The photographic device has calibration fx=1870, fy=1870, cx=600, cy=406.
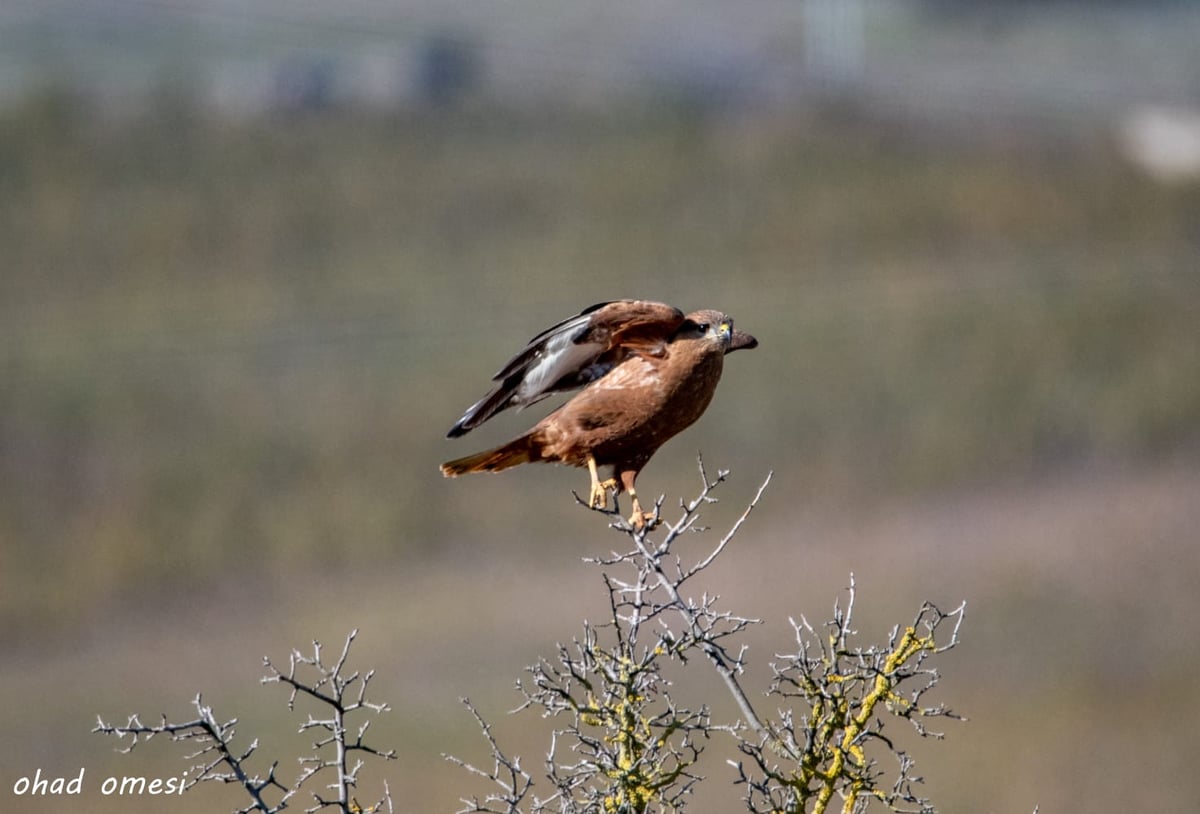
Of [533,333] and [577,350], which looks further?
[533,333]

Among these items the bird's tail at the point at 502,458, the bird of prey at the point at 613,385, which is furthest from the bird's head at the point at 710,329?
the bird's tail at the point at 502,458

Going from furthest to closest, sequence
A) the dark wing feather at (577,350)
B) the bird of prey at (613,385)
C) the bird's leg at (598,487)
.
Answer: the bird's leg at (598,487) → the dark wing feather at (577,350) → the bird of prey at (613,385)

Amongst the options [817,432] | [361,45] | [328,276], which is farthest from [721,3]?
[817,432]

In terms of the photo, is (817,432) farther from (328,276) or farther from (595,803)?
(595,803)

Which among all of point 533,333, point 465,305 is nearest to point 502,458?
point 533,333

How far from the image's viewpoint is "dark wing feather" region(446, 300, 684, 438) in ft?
20.7

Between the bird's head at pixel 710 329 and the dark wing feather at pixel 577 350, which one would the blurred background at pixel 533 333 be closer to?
the dark wing feather at pixel 577 350

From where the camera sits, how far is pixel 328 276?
3088 centimetres

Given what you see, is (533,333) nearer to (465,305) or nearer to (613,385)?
(465,305)

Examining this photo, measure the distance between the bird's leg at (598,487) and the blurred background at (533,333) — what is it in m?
2.98

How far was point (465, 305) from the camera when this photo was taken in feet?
96.9

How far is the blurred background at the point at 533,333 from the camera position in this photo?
18406 millimetres

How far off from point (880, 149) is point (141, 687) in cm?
2144

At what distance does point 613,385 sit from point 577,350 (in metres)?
0.29
